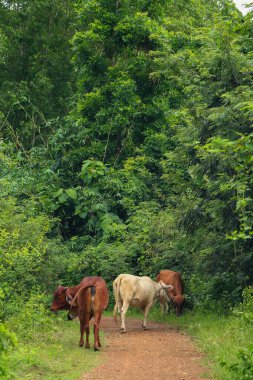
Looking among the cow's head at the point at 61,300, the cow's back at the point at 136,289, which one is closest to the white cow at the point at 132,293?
the cow's back at the point at 136,289

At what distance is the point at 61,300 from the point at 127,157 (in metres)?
12.0

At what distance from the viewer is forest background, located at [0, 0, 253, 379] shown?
620 inches

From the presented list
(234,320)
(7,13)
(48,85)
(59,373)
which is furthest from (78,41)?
(59,373)

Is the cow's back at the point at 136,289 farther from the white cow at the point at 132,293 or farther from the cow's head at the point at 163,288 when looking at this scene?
the cow's head at the point at 163,288

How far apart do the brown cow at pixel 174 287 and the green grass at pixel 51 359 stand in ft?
16.2

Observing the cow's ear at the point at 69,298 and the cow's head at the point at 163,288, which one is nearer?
the cow's ear at the point at 69,298

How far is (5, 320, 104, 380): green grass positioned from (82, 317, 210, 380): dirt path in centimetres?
26

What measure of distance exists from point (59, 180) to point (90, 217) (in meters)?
2.16

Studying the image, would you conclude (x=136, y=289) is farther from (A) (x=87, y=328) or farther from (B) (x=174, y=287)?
(A) (x=87, y=328)

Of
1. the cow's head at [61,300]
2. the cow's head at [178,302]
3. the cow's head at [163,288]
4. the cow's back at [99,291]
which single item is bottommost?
the cow's head at [178,302]

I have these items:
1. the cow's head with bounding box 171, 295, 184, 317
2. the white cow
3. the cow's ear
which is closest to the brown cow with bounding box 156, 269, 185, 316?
the cow's head with bounding box 171, 295, 184, 317

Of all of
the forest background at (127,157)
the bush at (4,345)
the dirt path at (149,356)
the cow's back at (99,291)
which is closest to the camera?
the bush at (4,345)

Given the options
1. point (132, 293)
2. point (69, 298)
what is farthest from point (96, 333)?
point (132, 293)

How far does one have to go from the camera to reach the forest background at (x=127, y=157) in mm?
15742
